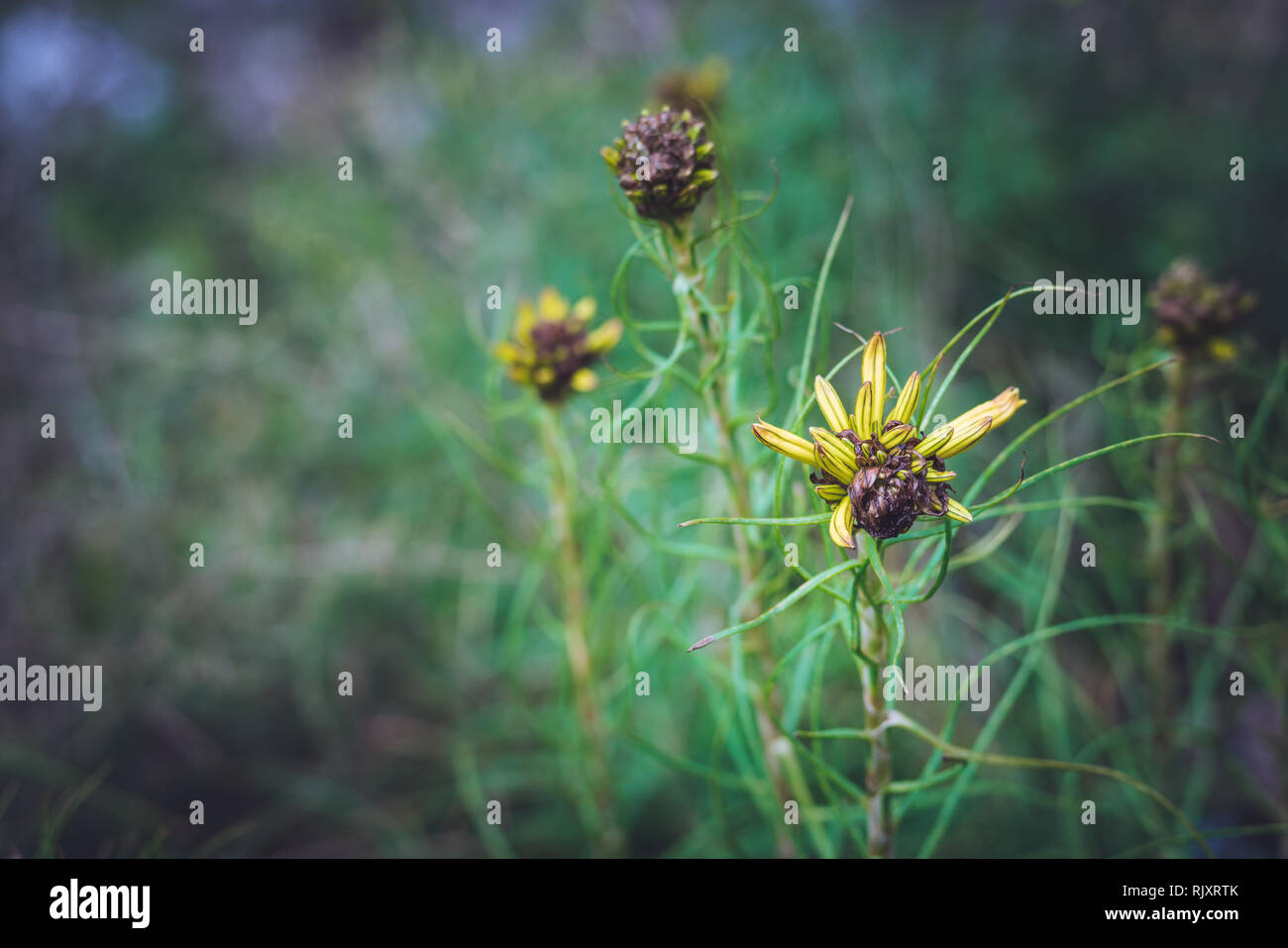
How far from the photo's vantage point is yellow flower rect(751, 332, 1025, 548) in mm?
573

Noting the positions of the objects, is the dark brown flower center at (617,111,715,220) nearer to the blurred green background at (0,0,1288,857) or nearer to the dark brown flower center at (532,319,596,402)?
the dark brown flower center at (532,319,596,402)

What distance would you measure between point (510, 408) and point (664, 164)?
44 centimetres

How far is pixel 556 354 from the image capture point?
933 millimetres

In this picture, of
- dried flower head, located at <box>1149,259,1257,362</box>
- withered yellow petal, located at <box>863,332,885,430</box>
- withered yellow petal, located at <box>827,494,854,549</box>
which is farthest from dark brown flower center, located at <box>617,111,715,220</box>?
dried flower head, located at <box>1149,259,1257,362</box>

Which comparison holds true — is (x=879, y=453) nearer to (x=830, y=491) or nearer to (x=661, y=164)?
(x=830, y=491)

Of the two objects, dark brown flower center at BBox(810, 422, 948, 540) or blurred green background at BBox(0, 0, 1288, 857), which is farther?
blurred green background at BBox(0, 0, 1288, 857)

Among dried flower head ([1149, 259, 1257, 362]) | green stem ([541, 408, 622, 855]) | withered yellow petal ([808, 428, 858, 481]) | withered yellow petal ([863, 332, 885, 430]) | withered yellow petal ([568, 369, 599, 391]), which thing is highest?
dried flower head ([1149, 259, 1257, 362])

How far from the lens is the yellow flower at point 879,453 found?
0.57 metres

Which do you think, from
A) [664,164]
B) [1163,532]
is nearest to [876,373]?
[664,164]

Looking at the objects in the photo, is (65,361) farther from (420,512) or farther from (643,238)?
(643,238)

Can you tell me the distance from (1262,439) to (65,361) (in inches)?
116

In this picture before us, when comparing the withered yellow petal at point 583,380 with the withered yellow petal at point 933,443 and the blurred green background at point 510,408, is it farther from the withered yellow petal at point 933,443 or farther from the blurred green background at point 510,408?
the withered yellow petal at point 933,443

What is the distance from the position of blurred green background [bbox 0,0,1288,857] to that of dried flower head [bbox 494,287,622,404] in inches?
3.3
